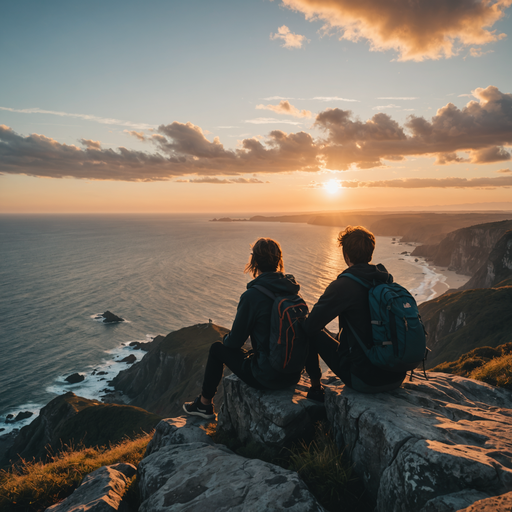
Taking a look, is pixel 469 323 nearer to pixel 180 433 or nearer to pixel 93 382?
pixel 180 433

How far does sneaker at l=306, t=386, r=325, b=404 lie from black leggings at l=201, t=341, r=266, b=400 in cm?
97

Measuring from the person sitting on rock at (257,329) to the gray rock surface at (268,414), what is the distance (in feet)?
0.86

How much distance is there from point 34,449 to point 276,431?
1679 inches

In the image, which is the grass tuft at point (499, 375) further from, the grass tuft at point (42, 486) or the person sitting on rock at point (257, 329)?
the grass tuft at point (42, 486)

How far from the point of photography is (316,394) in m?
5.72

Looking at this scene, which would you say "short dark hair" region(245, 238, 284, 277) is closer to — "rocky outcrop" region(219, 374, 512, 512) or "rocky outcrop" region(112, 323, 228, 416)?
"rocky outcrop" region(219, 374, 512, 512)

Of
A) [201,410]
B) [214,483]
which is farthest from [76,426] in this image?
[214,483]

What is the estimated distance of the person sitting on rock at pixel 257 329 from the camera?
511cm

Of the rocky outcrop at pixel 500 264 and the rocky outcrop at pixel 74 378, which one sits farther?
the rocky outcrop at pixel 500 264

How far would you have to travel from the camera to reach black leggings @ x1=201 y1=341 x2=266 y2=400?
18.4 feet

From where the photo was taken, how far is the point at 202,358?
1650 inches

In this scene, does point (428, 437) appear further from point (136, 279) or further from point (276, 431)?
point (136, 279)

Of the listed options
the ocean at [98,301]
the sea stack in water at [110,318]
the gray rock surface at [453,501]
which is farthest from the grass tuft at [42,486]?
the sea stack in water at [110,318]

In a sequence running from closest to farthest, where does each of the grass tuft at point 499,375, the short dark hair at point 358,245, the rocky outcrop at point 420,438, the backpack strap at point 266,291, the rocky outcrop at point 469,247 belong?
1. the rocky outcrop at point 420,438
2. the short dark hair at point 358,245
3. the backpack strap at point 266,291
4. the grass tuft at point 499,375
5. the rocky outcrop at point 469,247
